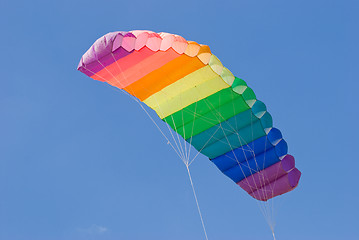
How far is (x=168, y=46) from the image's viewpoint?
12.2m

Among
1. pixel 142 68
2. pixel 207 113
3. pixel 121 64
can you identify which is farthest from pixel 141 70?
pixel 207 113

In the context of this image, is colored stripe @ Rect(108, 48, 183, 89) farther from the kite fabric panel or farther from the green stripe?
the green stripe

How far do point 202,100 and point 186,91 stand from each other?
1.62 ft

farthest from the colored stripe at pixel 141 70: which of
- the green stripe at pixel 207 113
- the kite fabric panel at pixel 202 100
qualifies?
the green stripe at pixel 207 113

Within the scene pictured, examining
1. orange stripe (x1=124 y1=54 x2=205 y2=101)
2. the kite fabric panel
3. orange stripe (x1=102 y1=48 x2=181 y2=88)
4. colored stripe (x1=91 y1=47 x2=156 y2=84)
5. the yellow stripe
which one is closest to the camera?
the kite fabric panel

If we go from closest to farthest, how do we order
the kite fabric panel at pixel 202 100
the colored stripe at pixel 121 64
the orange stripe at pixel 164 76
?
1. the kite fabric panel at pixel 202 100
2. the colored stripe at pixel 121 64
3. the orange stripe at pixel 164 76

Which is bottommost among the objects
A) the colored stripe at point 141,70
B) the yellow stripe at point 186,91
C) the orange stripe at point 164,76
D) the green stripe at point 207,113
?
the green stripe at point 207,113

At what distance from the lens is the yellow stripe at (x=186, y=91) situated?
13.6 m

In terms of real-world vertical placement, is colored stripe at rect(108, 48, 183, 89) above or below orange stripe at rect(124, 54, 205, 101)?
above

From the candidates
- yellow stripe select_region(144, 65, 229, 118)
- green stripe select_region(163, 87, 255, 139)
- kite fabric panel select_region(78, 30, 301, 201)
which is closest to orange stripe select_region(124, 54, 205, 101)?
kite fabric panel select_region(78, 30, 301, 201)

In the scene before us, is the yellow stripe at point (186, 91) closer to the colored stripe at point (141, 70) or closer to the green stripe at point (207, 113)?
the green stripe at point (207, 113)

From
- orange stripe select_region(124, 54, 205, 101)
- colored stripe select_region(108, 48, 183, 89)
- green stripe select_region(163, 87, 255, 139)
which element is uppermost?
colored stripe select_region(108, 48, 183, 89)

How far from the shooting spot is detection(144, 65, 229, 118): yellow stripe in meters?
13.6

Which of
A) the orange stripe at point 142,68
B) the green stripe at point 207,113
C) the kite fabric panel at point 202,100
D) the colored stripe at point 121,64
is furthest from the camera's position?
the green stripe at point 207,113
